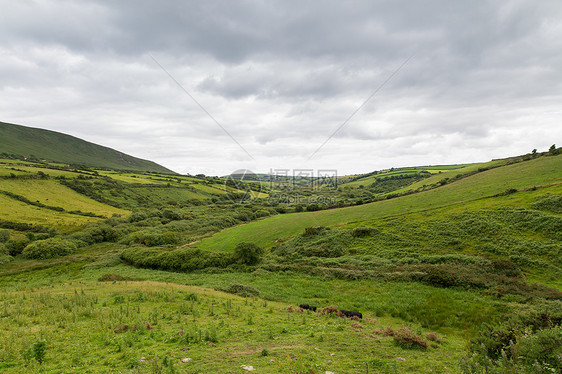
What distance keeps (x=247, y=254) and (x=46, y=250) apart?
1640 inches

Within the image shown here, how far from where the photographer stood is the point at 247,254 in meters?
32.6

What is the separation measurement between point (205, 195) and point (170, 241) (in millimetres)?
90894

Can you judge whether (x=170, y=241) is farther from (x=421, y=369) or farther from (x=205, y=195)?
(x=205, y=195)

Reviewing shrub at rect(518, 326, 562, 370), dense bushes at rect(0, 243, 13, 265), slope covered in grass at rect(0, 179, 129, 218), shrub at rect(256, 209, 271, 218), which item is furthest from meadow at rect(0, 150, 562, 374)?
slope covered in grass at rect(0, 179, 129, 218)

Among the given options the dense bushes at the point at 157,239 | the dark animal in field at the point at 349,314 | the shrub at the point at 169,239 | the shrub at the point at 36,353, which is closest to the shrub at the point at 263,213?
the dense bushes at the point at 157,239

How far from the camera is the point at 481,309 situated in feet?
49.3

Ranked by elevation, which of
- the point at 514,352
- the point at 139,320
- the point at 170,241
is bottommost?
the point at 170,241

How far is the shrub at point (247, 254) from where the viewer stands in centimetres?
3250

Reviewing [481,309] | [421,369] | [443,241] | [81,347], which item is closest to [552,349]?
[421,369]

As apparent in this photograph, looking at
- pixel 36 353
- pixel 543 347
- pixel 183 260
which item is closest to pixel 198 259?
pixel 183 260

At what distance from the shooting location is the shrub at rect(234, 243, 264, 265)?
32.5 metres

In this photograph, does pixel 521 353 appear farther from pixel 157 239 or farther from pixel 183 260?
pixel 157 239

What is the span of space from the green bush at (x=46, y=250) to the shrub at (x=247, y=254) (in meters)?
38.8

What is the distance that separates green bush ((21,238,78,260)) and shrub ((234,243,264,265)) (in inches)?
1526
